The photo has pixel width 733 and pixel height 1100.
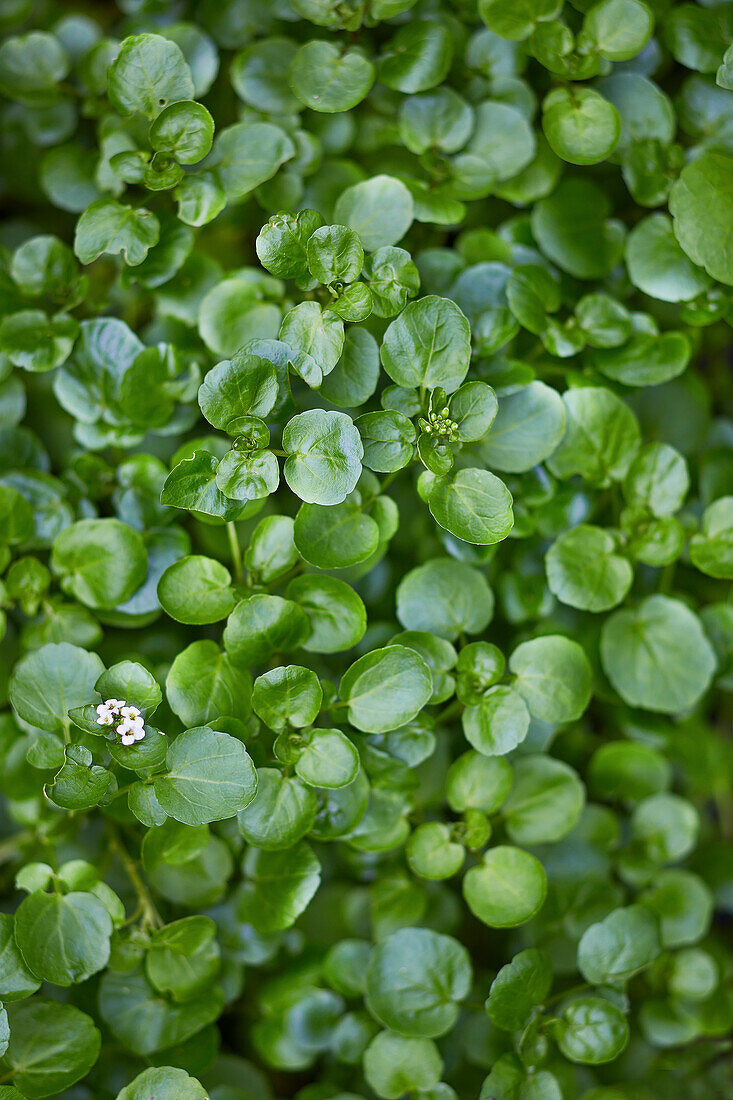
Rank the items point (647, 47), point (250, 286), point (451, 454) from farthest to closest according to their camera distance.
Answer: point (647, 47), point (250, 286), point (451, 454)

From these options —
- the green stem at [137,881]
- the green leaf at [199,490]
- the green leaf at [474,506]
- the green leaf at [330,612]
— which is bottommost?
the green stem at [137,881]

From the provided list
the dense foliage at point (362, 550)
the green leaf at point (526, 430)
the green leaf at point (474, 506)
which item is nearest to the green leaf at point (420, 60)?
the dense foliage at point (362, 550)

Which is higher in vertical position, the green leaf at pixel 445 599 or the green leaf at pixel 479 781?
the green leaf at pixel 445 599

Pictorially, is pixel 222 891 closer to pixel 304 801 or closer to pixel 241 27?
pixel 304 801

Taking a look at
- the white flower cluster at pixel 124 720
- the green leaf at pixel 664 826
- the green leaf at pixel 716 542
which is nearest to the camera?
the white flower cluster at pixel 124 720

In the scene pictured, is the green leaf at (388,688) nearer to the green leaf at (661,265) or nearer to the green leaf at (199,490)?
the green leaf at (199,490)

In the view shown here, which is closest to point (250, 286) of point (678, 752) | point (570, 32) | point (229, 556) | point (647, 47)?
point (229, 556)

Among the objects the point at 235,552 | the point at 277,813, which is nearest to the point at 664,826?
the point at 277,813
